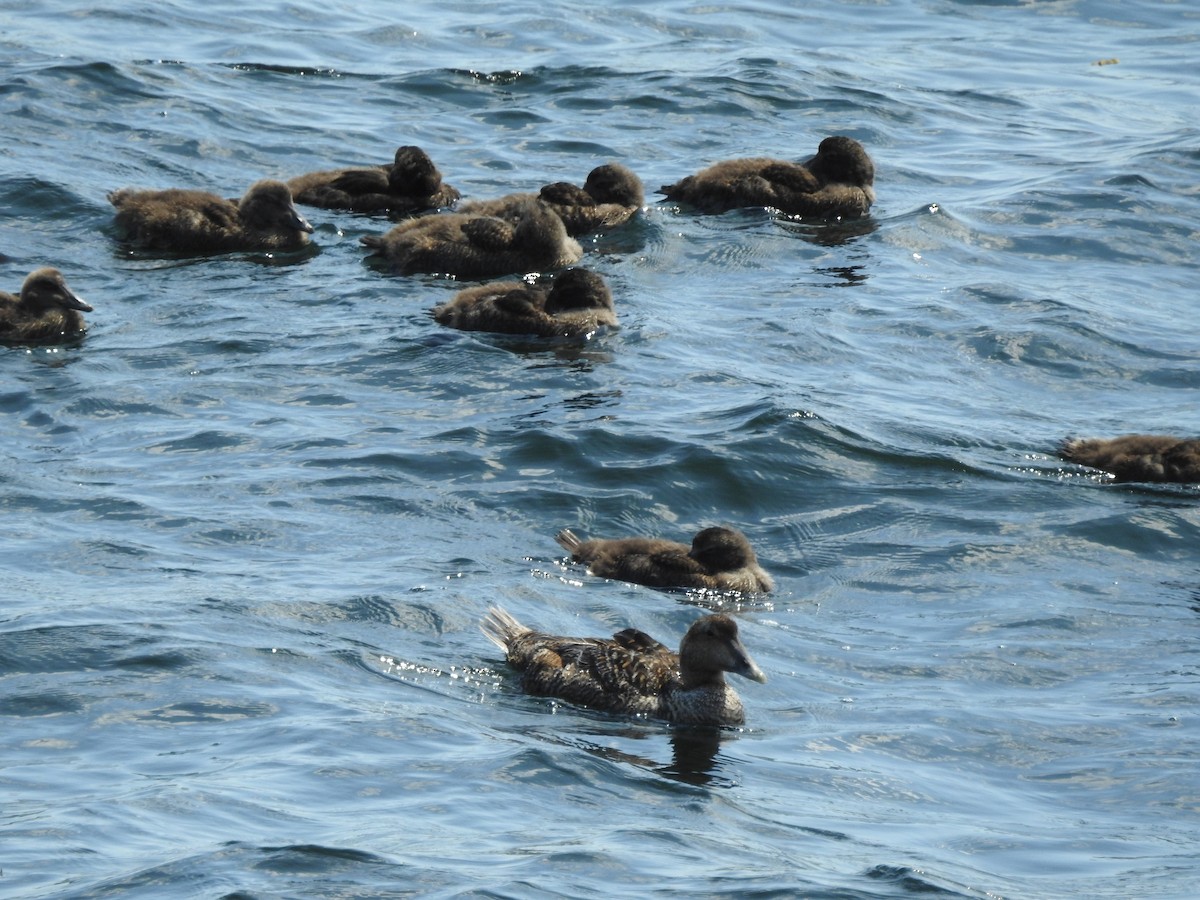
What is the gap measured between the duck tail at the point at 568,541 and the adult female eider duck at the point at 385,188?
21.8ft

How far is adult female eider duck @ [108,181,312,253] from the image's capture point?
16.9 metres

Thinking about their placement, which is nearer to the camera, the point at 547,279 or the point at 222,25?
the point at 547,279

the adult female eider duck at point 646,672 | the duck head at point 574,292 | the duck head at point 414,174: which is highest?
the duck head at point 414,174

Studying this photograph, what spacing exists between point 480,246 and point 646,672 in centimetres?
716

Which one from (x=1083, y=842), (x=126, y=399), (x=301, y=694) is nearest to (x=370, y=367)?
(x=126, y=399)

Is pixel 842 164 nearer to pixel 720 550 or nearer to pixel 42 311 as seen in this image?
pixel 42 311

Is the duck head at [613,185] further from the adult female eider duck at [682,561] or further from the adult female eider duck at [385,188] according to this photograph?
the adult female eider duck at [682,561]

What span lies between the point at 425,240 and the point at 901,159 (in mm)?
7199

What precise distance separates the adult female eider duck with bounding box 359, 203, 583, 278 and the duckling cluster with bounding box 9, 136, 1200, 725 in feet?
0.04

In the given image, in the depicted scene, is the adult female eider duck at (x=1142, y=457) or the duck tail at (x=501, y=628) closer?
the duck tail at (x=501, y=628)

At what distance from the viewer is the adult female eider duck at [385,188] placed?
711 inches

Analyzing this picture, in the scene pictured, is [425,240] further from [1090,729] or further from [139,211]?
[1090,729]

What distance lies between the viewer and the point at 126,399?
45.9 ft

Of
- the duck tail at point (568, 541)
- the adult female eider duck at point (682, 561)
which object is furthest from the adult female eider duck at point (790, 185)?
Result: the adult female eider duck at point (682, 561)
